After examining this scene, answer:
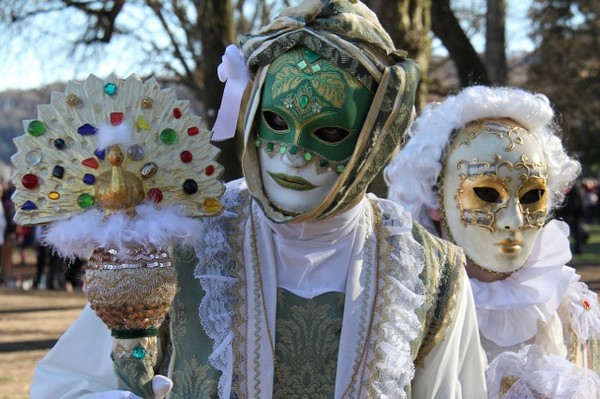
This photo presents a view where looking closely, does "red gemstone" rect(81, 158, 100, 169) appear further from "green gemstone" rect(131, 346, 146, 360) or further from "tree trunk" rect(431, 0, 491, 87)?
"tree trunk" rect(431, 0, 491, 87)

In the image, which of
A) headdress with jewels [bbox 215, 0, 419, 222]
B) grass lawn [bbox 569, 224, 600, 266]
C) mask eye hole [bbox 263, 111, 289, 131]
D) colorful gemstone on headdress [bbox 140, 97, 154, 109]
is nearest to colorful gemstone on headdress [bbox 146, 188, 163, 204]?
colorful gemstone on headdress [bbox 140, 97, 154, 109]

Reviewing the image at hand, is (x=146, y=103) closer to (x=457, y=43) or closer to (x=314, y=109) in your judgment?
(x=314, y=109)

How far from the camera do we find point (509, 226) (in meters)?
4.30

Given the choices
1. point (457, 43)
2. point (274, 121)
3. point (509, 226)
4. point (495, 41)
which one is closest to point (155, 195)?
point (274, 121)

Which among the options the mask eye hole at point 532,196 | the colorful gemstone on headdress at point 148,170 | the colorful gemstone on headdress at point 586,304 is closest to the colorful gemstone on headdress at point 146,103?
the colorful gemstone on headdress at point 148,170

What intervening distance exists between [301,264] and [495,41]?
10200mm

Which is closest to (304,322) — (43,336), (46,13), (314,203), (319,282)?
(319,282)

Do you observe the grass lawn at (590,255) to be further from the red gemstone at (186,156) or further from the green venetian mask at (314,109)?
the red gemstone at (186,156)

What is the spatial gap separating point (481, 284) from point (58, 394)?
2.12 m

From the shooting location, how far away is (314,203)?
9.28ft

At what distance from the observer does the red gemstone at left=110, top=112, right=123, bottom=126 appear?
2.58 m

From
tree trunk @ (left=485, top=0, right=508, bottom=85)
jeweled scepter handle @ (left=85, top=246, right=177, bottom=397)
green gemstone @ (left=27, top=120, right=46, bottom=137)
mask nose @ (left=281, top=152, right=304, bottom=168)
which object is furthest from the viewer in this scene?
tree trunk @ (left=485, top=0, right=508, bottom=85)

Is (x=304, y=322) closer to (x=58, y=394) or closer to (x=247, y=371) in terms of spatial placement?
(x=247, y=371)

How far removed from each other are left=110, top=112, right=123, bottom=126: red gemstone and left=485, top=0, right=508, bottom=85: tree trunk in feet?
33.6
